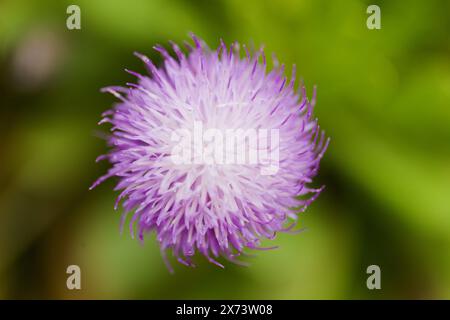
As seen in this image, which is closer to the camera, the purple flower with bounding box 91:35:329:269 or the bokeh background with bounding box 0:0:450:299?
the purple flower with bounding box 91:35:329:269

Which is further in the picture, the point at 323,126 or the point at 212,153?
the point at 323,126

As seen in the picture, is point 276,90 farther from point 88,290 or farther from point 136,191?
point 88,290

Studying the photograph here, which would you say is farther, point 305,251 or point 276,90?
point 305,251
